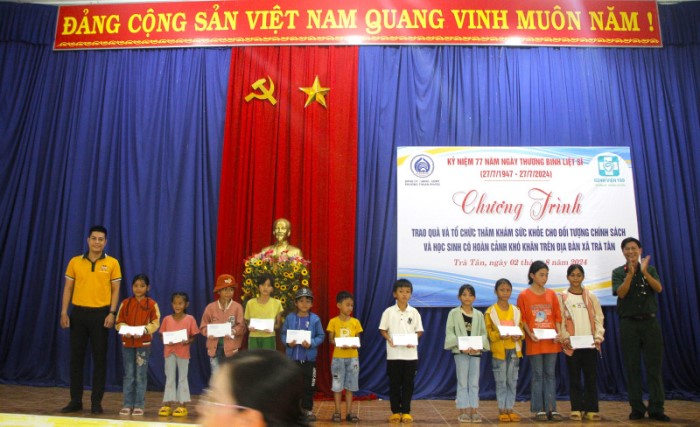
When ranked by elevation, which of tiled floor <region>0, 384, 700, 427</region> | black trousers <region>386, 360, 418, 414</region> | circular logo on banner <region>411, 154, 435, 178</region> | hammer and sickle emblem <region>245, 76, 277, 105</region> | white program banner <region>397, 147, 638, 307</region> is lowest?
tiled floor <region>0, 384, 700, 427</region>

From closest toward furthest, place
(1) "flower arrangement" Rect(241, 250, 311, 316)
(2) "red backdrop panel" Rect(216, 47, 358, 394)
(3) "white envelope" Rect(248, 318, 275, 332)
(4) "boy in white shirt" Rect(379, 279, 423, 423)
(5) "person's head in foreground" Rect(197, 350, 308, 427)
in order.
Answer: (5) "person's head in foreground" Rect(197, 350, 308, 427)
(4) "boy in white shirt" Rect(379, 279, 423, 423)
(3) "white envelope" Rect(248, 318, 275, 332)
(1) "flower arrangement" Rect(241, 250, 311, 316)
(2) "red backdrop panel" Rect(216, 47, 358, 394)

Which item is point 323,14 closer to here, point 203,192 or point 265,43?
point 265,43

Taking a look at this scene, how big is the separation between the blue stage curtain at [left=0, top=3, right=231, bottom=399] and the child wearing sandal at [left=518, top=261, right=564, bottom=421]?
3.76 meters

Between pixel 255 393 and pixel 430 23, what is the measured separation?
7.30m

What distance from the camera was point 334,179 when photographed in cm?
730

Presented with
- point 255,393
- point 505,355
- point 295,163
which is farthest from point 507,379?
point 255,393

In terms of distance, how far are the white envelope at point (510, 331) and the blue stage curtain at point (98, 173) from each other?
11.7ft

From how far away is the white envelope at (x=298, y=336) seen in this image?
5504mm

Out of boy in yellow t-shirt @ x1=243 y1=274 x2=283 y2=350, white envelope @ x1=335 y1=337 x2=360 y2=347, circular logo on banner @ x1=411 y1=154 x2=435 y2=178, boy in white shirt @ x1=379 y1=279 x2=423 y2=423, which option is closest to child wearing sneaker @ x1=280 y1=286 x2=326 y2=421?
boy in yellow t-shirt @ x1=243 y1=274 x2=283 y2=350

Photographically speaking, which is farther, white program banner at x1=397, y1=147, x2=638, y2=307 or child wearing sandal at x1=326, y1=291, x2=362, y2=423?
white program banner at x1=397, y1=147, x2=638, y2=307

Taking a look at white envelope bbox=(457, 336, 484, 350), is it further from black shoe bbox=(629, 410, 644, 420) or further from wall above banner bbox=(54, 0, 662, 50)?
wall above banner bbox=(54, 0, 662, 50)

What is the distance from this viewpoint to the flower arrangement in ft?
20.2

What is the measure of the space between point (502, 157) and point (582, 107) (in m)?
1.30

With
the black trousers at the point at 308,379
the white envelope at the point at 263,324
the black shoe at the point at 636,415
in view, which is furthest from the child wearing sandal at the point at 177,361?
Answer: the black shoe at the point at 636,415
